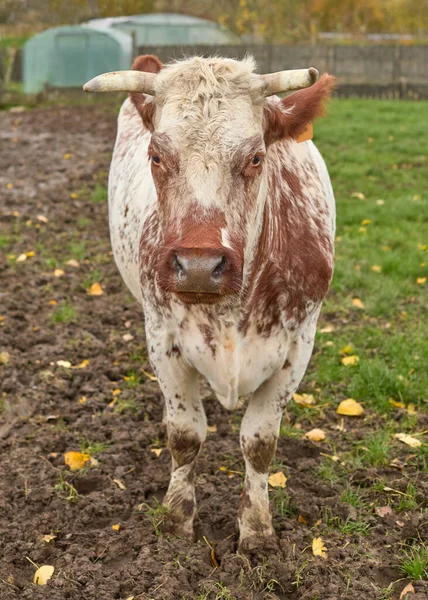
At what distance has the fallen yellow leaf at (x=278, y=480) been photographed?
4.02m

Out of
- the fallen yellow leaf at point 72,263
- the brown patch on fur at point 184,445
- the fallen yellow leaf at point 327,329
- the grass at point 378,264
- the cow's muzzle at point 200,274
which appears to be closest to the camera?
the cow's muzzle at point 200,274

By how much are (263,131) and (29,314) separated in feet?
12.4

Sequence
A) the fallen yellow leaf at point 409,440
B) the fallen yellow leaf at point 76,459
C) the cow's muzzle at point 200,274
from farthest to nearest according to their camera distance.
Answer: the fallen yellow leaf at point 409,440 → the fallen yellow leaf at point 76,459 → the cow's muzzle at point 200,274

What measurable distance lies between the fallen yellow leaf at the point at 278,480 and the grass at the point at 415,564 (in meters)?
0.78

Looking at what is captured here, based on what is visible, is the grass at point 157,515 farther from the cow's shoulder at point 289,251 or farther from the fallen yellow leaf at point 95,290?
the fallen yellow leaf at point 95,290

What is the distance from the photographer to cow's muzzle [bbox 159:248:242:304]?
2.54m

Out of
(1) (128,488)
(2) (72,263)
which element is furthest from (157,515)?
(2) (72,263)

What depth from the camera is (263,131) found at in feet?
9.74

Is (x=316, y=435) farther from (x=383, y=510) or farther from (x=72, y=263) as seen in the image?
(x=72, y=263)

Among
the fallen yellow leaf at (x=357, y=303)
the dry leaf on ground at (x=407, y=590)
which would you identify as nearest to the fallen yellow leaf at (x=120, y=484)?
the dry leaf on ground at (x=407, y=590)

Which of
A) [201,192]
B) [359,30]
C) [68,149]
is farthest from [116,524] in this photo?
[359,30]

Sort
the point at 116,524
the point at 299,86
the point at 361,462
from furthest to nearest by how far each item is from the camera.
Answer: the point at 361,462, the point at 116,524, the point at 299,86

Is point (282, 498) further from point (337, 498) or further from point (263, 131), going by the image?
point (263, 131)

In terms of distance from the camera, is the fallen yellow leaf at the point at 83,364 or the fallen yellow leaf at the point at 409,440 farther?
the fallen yellow leaf at the point at 83,364
